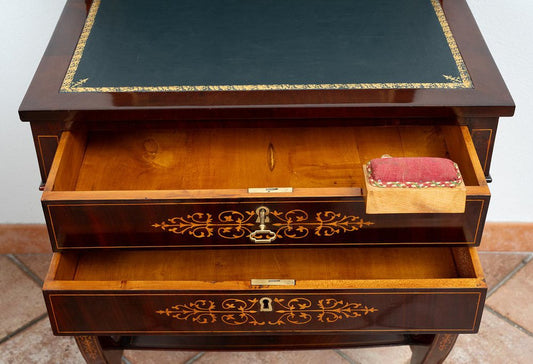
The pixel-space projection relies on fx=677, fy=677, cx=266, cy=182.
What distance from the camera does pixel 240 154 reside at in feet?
3.80

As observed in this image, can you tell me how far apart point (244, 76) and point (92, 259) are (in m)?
0.40

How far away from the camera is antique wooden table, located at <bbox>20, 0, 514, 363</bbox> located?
99cm

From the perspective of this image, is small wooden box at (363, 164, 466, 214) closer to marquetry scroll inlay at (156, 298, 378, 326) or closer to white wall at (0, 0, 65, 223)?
marquetry scroll inlay at (156, 298, 378, 326)

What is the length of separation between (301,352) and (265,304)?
1.89ft

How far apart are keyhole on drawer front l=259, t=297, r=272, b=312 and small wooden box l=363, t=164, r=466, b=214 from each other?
210 mm

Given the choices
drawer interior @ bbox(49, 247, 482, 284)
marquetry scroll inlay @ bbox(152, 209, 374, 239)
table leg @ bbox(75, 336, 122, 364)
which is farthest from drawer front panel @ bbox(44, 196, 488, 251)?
table leg @ bbox(75, 336, 122, 364)

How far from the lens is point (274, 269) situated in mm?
1121

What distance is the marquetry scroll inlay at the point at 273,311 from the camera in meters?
1.02

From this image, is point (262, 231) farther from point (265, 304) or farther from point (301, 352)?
point (301, 352)

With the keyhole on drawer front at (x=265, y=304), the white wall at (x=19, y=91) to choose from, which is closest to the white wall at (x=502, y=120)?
the white wall at (x=19, y=91)

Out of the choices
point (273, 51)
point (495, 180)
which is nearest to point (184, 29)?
point (273, 51)

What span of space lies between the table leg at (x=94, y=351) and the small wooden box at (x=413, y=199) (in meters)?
0.59

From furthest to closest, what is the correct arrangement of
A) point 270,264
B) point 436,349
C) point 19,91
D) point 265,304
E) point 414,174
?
point 19,91 < point 436,349 < point 270,264 < point 265,304 < point 414,174

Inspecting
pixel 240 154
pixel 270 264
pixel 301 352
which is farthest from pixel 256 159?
pixel 301 352
